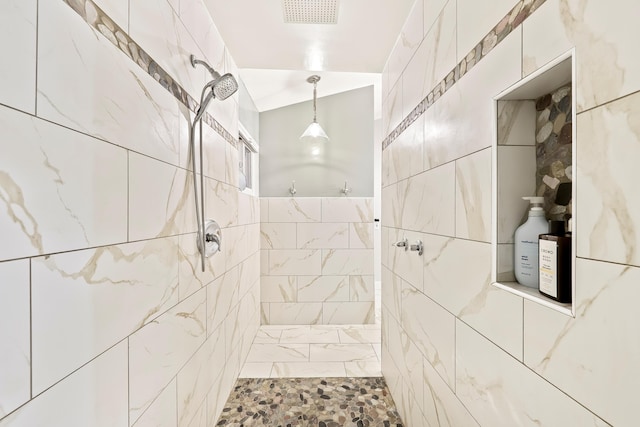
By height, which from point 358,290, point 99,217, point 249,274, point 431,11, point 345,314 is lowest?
point 345,314

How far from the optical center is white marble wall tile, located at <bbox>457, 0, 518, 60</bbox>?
0.82m

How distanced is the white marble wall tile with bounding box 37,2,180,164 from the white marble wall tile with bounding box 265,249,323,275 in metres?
2.37

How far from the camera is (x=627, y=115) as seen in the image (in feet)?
1.56

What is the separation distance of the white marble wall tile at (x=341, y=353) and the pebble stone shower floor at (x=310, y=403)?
12.4 inches

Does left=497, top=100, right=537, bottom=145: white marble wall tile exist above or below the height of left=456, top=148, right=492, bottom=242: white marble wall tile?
above

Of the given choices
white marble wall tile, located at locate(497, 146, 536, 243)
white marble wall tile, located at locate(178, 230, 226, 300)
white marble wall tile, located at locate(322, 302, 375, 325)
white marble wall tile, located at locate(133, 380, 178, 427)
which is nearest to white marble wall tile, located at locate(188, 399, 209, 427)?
white marble wall tile, located at locate(133, 380, 178, 427)

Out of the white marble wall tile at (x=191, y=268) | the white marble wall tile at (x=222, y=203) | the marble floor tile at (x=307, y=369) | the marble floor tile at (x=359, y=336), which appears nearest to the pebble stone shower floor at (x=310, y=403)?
the marble floor tile at (x=307, y=369)

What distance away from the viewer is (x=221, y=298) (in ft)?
5.82

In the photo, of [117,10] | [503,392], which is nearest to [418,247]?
[503,392]

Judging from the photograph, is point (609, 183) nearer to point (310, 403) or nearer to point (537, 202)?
point (537, 202)

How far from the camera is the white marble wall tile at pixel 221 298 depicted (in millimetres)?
1565

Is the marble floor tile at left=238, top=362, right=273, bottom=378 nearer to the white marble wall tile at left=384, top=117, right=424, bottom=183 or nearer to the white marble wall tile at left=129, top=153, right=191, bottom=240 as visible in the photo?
the white marble wall tile at left=129, top=153, right=191, bottom=240

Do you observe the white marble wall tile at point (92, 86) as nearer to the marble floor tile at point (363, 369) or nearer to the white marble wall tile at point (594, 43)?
the white marble wall tile at point (594, 43)

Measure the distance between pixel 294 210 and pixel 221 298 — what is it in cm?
166
